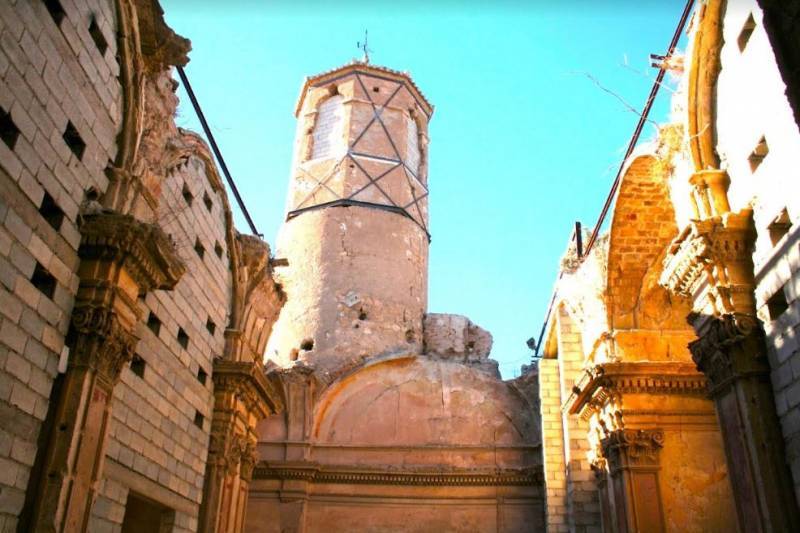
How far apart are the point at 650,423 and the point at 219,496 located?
23.1 feet

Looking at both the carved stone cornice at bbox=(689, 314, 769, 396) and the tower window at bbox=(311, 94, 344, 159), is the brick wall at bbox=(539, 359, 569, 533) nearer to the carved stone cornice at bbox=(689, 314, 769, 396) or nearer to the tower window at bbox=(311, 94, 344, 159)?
the carved stone cornice at bbox=(689, 314, 769, 396)

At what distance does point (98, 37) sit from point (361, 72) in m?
16.4

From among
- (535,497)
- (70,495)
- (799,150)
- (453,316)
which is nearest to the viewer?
(799,150)

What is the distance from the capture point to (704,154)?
8.70 meters

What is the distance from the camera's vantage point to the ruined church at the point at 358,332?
23.2 ft

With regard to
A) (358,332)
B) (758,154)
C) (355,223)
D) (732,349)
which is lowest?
(732,349)

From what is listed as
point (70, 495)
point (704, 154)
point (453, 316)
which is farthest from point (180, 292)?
point (453, 316)

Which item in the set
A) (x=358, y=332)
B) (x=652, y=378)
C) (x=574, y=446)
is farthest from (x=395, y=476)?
(x=652, y=378)

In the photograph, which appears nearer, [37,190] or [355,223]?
[37,190]

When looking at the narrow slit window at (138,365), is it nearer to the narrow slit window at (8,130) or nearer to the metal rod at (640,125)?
the narrow slit window at (8,130)

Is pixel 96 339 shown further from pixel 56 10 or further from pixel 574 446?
pixel 574 446

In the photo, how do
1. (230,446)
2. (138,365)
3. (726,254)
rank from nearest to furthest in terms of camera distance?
(726,254) → (138,365) → (230,446)

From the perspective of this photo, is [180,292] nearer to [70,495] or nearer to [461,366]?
[70,495]

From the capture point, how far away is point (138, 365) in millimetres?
9734
